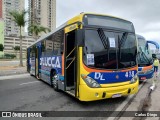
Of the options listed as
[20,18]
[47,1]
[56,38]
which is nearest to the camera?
[56,38]

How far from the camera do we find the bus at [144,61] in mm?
10693

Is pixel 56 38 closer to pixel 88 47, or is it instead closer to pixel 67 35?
pixel 67 35

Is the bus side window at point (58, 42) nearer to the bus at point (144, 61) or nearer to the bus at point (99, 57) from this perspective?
the bus at point (99, 57)

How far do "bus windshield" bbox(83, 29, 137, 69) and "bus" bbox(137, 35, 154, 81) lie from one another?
4.06 meters

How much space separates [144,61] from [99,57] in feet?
18.6

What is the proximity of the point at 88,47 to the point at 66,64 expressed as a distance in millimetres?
1656

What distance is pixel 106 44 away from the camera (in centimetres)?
638

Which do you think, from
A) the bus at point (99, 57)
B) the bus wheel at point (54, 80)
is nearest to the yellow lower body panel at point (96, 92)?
the bus at point (99, 57)

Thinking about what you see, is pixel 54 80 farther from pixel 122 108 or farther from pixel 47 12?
pixel 47 12

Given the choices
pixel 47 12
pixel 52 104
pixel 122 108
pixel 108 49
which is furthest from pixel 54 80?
pixel 47 12

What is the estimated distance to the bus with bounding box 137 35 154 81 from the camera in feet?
35.1

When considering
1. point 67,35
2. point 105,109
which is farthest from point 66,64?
point 105,109

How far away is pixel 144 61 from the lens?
A: 11.0 m

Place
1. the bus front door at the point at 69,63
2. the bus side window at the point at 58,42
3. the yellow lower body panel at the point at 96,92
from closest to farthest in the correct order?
the yellow lower body panel at the point at 96,92
the bus front door at the point at 69,63
the bus side window at the point at 58,42
